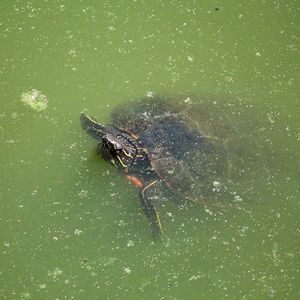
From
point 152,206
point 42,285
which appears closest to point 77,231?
point 42,285

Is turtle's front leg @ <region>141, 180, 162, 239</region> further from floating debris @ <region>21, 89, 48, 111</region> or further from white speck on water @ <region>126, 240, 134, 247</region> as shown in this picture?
floating debris @ <region>21, 89, 48, 111</region>

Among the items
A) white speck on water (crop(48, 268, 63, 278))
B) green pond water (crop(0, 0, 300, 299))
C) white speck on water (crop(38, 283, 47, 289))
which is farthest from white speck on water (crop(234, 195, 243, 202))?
white speck on water (crop(38, 283, 47, 289))

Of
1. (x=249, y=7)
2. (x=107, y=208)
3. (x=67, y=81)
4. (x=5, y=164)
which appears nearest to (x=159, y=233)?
(x=107, y=208)

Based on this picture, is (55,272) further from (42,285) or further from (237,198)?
(237,198)

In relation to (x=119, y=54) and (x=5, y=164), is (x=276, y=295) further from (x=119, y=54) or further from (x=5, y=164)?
(x=119, y=54)

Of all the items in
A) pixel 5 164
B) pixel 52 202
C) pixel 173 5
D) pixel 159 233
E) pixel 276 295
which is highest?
pixel 173 5

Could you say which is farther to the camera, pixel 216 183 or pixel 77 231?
pixel 216 183

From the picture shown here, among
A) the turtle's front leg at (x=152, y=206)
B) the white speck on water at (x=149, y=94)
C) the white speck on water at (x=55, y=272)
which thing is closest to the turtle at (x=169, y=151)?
the turtle's front leg at (x=152, y=206)

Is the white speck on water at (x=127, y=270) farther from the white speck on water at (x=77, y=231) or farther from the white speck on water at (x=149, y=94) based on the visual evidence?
the white speck on water at (x=149, y=94)
